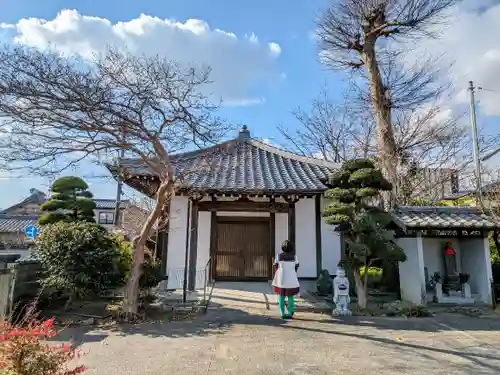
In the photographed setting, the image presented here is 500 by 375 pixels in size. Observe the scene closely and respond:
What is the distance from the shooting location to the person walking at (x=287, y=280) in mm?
7297

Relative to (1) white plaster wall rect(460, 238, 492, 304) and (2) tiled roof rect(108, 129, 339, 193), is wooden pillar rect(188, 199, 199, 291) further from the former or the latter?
(1) white plaster wall rect(460, 238, 492, 304)

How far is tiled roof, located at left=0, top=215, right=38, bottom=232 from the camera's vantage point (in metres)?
27.9

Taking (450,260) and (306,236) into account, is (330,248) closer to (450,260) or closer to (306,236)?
(306,236)

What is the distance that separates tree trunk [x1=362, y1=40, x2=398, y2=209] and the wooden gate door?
5.10m

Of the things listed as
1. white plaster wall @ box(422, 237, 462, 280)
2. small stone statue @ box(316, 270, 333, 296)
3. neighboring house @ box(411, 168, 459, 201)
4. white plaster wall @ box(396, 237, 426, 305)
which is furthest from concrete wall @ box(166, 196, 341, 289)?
neighboring house @ box(411, 168, 459, 201)

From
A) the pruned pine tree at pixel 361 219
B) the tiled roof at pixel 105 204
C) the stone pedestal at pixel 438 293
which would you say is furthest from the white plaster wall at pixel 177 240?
the tiled roof at pixel 105 204

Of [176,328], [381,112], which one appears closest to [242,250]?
[176,328]

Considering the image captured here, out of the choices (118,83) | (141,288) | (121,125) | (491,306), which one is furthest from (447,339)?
(118,83)

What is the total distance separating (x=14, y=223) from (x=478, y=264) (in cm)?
3225

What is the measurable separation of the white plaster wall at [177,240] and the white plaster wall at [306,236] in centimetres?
351

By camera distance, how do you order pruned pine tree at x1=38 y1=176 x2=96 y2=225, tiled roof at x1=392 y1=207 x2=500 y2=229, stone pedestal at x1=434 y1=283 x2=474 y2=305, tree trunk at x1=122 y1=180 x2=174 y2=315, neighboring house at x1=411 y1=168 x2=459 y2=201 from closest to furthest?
tree trunk at x1=122 y1=180 x2=174 y2=315 < tiled roof at x1=392 y1=207 x2=500 y2=229 < stone pedestal at x1=434 y1=283 x2=474 y2=305 < pruned pine tree at x1=38 y1=176 x2=96 y2=225 < neighboring house at x1=411 y1=168 x2=459 y2=201

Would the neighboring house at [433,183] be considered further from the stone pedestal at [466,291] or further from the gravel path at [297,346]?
the gravel path at [297,346]

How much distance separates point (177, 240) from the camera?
35.0ft

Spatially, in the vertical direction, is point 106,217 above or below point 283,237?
above
